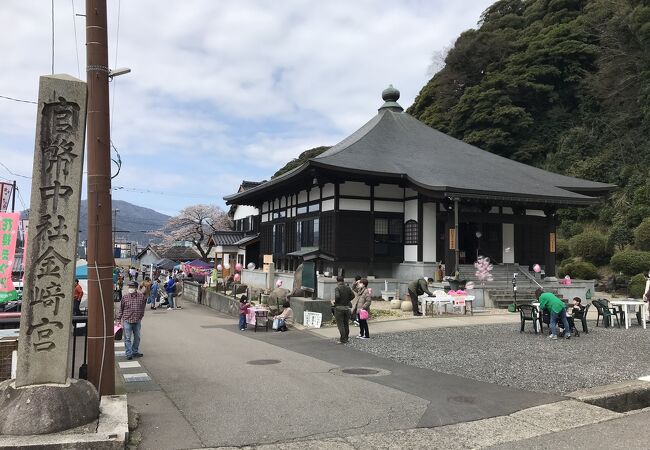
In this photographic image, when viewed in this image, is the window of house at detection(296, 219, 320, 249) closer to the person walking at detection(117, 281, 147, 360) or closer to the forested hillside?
the person walking at detection(117, 281, 147, 360)

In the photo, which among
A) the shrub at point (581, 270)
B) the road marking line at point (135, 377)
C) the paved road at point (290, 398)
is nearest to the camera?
the paved road at point (290, 398)

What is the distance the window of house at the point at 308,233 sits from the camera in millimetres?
24812

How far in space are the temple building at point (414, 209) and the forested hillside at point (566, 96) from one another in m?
8.46

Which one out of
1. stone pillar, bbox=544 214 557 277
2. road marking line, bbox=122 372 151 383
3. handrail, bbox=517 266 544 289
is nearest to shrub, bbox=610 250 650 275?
stone pillar, bbox=544 214 557 277

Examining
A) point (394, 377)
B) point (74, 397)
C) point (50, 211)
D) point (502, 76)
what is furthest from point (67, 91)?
point (502, 76)

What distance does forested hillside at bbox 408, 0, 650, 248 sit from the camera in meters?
34.5

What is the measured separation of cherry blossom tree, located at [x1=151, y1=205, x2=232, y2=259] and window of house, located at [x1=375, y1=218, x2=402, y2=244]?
144ft

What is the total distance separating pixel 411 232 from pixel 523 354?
42.8 ft

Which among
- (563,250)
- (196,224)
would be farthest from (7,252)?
(196,224)

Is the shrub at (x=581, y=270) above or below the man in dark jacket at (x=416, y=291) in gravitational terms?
above

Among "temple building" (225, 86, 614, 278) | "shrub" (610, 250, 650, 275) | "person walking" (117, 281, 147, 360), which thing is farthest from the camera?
"shrub" (610, 250, 650, 275)

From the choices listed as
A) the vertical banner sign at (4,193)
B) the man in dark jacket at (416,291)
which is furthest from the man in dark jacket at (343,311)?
the vertical banner sign at (4,193)

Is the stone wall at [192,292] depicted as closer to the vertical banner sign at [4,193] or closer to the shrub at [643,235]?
the vertical banner sign at [4,193]

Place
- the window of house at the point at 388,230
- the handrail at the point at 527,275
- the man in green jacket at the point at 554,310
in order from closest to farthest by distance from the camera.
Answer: the man in green jacket at the point at 554,310 → the handrail at the point at 527,275 → the window of house at the point at 388,230
